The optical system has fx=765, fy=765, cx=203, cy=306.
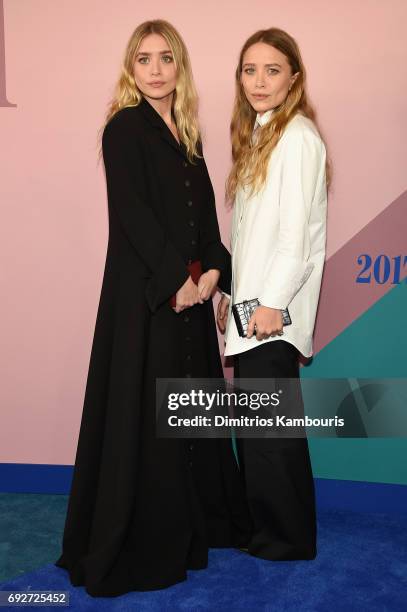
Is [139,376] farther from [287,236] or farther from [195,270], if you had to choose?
[287,236]

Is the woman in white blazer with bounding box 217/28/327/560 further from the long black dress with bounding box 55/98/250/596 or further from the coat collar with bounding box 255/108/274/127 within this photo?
the long black dress with bounding box 55/98/250/596

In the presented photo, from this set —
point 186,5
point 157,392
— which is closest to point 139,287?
point 157,392

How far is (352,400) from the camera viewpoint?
3.20 m

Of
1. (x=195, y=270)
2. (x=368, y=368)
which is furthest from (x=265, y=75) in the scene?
(x=368, y=368)

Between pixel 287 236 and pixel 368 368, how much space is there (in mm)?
970

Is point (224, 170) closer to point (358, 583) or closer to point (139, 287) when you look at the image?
point (139, 287)

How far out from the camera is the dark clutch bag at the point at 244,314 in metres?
2.47

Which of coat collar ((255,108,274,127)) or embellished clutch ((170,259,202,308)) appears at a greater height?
coat collar ((255,108,274,127))

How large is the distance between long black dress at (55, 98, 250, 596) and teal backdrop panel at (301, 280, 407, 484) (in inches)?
33.3

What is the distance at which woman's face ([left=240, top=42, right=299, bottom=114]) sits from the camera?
2447mm

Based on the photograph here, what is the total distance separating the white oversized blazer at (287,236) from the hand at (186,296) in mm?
198

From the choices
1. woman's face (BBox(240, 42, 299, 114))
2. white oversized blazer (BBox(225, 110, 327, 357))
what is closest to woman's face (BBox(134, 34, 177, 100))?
woman's face (BBox(240, 42, 299, 114))

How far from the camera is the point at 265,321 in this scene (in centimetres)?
243

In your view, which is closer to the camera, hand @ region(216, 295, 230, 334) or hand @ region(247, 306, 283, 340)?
hand @ region(247, 306, 283, 340)
